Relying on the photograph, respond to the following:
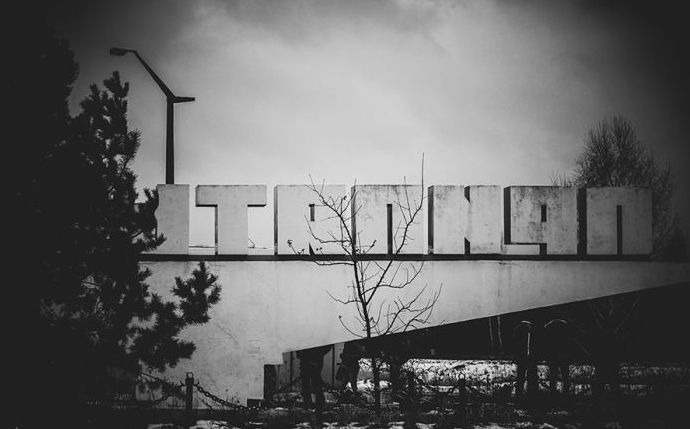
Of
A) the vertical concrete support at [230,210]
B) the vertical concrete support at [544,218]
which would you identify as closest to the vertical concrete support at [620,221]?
the vertical concrete support at [544,218]

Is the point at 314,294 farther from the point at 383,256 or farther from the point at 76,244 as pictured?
the point at 76,244

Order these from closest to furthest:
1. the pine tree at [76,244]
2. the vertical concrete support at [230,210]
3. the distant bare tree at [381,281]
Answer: the pine tree at [76,244] → the distant bare tree at [381,281] → the vertical concrete support at [230,210]

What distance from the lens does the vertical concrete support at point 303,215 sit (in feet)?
36.9

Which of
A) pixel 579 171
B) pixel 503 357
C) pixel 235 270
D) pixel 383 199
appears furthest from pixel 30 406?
pixel 579 171

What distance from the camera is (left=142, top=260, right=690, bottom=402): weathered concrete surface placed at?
1089 centimetres

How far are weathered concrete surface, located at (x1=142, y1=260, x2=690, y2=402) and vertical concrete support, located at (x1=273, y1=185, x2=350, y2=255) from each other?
644 millimetres

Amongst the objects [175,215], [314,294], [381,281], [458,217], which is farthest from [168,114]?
[458,217]

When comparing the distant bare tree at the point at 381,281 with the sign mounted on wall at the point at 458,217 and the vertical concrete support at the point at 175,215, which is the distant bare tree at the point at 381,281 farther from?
the vertical concrete support at the point at 175,215

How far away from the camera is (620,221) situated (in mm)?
11484

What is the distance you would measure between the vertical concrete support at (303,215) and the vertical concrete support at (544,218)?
385cm

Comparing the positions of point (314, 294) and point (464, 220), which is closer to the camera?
point (314, 294)

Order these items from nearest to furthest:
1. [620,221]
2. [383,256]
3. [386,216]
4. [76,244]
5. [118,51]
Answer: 1. [76,244]
2. [118,51]
3. [383,256]
4. [386,216]
5. [620,221]

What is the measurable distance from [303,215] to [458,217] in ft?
11.7

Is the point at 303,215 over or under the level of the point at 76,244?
over
